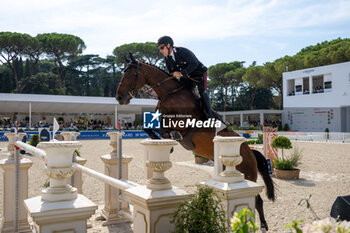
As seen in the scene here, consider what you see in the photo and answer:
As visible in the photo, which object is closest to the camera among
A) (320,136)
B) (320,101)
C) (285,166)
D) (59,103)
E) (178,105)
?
(178,105)

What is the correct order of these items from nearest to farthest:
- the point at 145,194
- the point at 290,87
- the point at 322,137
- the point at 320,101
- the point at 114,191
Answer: the point at 145,194, the point at 114,191, the point at 322,137, the point at 320,101, the point at 290,87

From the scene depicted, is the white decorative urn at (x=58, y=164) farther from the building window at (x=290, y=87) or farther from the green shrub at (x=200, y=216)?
the building window at (x=290, y=87)

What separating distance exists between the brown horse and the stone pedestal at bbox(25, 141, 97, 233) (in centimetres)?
171

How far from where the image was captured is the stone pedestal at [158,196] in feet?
4.80

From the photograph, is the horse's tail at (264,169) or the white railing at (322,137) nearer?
the horse's tail at (264,169)

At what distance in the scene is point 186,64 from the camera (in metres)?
3.34

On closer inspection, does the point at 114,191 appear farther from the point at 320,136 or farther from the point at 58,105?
the point at 58,105

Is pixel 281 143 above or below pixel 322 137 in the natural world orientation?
above

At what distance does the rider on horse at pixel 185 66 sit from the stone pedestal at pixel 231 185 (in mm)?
1579

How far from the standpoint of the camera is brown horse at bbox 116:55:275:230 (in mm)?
3225

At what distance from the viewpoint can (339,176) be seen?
26.1 ft

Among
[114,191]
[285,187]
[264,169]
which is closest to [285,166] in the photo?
[285,187]

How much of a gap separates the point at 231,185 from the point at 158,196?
17.3 inches

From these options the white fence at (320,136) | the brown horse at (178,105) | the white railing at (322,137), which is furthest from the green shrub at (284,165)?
the white railing at (322,137)
